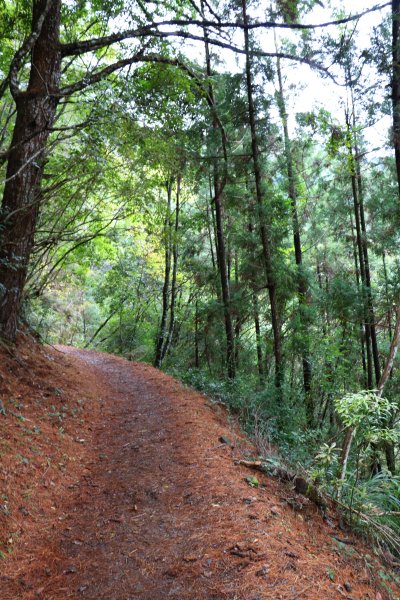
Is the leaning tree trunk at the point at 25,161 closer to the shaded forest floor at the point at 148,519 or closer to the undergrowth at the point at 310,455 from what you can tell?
the shaded forest floor at the point at 148,519

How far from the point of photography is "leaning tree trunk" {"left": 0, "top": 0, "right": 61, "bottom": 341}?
20.3 feet

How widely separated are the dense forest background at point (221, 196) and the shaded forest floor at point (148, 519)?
848 mm

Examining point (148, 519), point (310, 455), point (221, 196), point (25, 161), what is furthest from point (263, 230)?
point (148, 519)

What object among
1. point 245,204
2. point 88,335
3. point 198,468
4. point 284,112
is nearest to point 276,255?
point 245,204

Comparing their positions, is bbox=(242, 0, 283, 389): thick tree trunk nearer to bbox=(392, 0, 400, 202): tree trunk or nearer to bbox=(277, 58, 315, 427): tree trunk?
bbox=(277, 58, 315, 427): tree trunk

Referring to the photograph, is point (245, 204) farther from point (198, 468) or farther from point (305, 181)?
point (198, 468)

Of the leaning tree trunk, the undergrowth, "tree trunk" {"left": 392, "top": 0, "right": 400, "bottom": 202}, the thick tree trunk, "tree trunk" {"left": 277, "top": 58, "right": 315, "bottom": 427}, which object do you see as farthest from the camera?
"tree trunk" {"left": 277, "top": 58, "right": 315, "bottom": 427}

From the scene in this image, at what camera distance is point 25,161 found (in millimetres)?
6262

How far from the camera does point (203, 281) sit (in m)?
14.8

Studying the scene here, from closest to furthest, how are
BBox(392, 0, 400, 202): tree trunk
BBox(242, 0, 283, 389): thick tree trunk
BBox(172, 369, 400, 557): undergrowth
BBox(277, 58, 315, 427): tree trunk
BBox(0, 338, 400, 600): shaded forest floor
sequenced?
BBox(0, 338, 400, 600): shaded forest floor, BBox(172, 369, 400, 557): undergrowth, BBox(392, 0, 400, 202): tree trunk, BBox(242, 0, 283, 389): thick tree trunk, BBox(277, 58, 315, 427): tree trunk

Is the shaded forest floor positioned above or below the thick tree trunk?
below

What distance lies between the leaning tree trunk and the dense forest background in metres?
0.02

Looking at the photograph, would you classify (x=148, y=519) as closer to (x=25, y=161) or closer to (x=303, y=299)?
(x=25, y=161)

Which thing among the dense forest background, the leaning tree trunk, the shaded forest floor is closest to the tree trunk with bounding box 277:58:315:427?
the dense forest background
